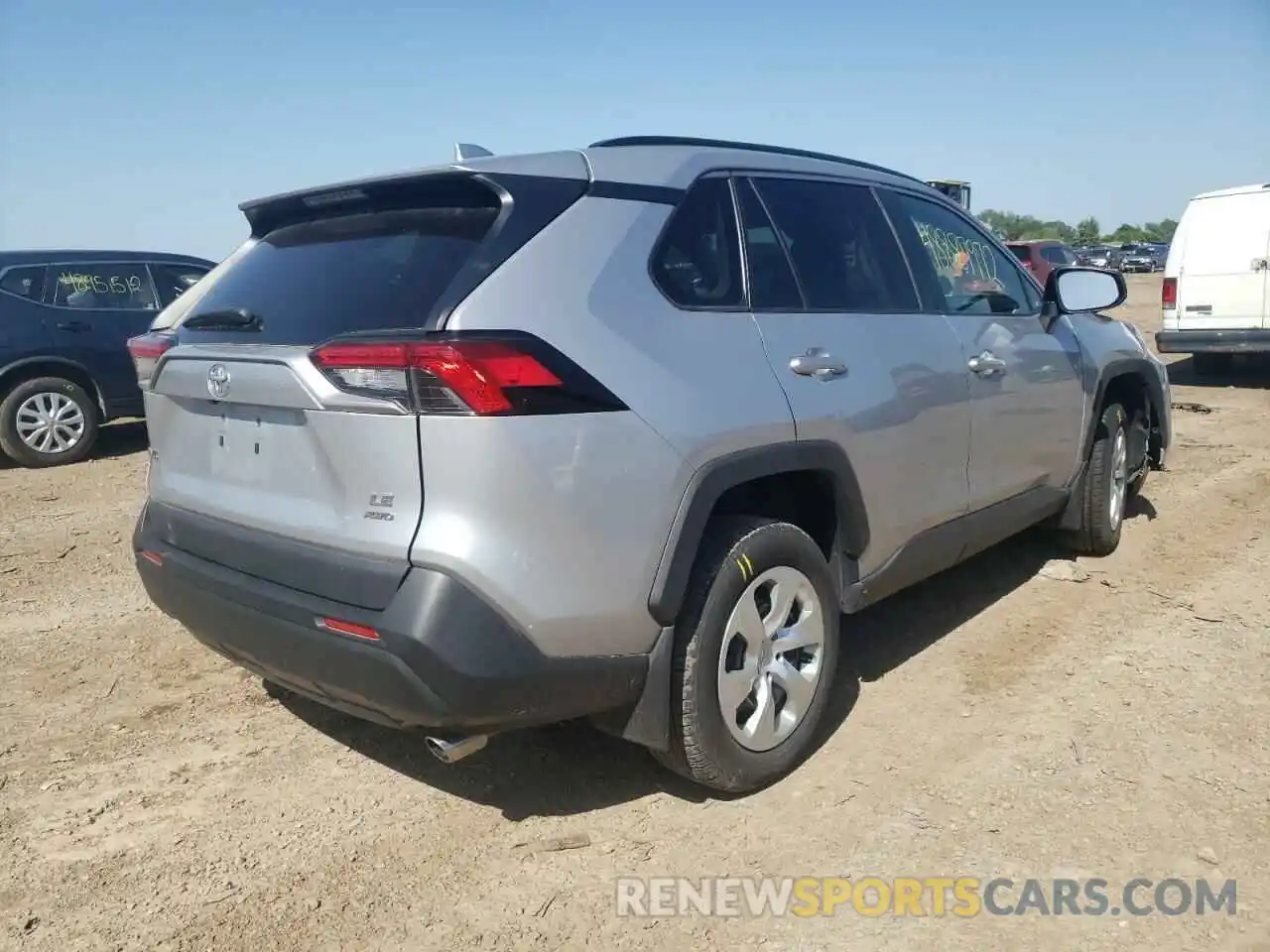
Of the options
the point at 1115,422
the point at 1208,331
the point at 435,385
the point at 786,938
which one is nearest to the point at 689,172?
the point at 435,385

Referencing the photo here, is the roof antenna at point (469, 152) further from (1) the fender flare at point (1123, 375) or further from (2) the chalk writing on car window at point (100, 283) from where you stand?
(2) the chalk writing on car window at point (100, 283)

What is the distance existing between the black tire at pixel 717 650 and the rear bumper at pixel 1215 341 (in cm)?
1022

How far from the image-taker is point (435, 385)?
226cm

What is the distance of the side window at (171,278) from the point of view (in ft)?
30.5

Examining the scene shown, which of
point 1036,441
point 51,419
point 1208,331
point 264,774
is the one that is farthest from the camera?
point 1208,331

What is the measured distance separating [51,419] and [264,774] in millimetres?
6534

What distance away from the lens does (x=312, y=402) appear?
7.94 feet

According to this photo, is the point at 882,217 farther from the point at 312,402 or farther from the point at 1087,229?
the point at 1087,229

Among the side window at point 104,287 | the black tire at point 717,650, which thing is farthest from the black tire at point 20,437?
the black tire at point 717,650

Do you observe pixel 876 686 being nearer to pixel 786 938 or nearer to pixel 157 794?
pixel 786 938

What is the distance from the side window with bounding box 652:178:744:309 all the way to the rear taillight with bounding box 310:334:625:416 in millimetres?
520

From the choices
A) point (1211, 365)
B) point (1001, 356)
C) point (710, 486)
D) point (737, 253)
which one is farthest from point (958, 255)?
point (1211, 365)

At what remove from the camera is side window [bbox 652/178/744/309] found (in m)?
2.77

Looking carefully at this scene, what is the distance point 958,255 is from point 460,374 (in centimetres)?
Answer: 270
